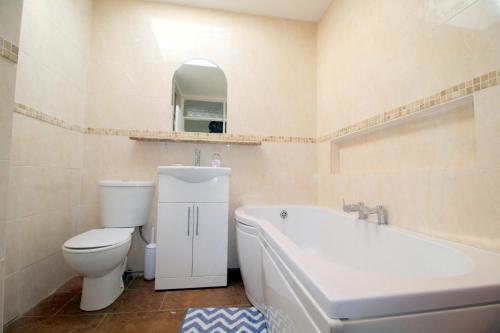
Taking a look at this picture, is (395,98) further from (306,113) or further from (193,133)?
(193,133)

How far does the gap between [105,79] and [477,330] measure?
2567mm

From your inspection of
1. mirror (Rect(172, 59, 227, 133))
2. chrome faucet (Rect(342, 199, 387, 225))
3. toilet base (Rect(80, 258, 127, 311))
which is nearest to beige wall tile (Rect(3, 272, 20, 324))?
toilet base (Rect(80, 258, 127, 311))

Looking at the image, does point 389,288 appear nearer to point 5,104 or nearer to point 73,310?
point 5,104

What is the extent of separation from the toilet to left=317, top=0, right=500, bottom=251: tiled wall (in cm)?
163

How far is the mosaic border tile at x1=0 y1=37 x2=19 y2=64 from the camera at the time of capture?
36.5 inches

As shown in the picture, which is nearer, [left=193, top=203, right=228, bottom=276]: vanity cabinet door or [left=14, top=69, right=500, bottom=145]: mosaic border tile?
[left=14, top=69, right=500, bottom=145]: mosaic border tile

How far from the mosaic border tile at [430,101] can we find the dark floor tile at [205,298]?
1.46 meters

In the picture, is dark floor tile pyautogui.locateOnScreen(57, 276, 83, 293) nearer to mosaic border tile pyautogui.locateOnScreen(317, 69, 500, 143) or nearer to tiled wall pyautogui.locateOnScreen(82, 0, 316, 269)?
tiled wall pyautogui.locateOnScreen(82, 0, 316, 269)

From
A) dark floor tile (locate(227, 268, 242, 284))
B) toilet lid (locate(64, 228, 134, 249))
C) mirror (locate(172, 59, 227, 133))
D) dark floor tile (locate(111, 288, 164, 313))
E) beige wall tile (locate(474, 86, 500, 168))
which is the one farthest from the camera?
mirror (locate(172, 59, 227, 133))

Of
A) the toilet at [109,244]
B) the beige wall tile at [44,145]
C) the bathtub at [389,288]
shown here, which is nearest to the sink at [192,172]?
the toilet at [109,244]

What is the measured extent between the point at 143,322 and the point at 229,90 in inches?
73.8

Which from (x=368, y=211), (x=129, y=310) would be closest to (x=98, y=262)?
(x=129, y=310)

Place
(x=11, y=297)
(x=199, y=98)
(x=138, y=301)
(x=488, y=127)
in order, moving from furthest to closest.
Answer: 1. (x=199, y=98)
2. (x=138, y=301)
3. (x=11, y=297)
4. (x=488, y=127)

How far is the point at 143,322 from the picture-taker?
49.8 inches
